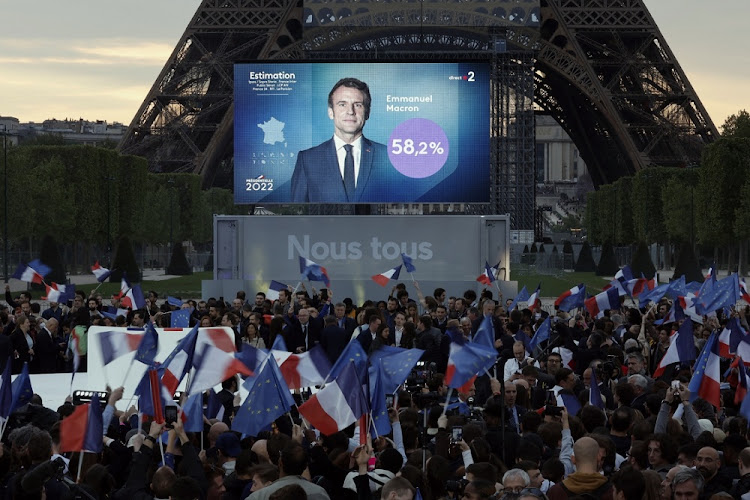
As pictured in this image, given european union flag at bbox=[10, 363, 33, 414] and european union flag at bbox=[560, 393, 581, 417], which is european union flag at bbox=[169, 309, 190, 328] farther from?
european union flag at bbox=[560, 393, 581, 417]

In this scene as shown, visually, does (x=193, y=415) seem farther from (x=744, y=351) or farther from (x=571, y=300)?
(x=571, y=300)

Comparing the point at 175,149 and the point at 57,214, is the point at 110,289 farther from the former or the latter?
the point at 175,149

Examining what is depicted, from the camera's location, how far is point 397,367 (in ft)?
32.8

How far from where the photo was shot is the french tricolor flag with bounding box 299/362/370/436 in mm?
8617

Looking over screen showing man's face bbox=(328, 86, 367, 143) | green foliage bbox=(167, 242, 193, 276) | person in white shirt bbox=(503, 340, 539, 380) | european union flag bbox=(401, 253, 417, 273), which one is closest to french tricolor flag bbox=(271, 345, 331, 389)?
person in white shirt bbox=(503, 340, 539, 380)

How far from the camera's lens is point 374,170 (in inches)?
1254

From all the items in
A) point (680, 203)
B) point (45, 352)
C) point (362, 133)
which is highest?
point (362, 133)

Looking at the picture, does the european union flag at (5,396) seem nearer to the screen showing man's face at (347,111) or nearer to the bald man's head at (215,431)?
the bald man's head at (215,431)

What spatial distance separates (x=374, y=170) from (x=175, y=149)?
33.9 meters

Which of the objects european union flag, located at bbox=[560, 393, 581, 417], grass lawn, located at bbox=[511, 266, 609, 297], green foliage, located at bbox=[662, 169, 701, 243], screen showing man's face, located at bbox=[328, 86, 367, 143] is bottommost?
grass lawn, located at bbox=[511, 266, 609, 297]

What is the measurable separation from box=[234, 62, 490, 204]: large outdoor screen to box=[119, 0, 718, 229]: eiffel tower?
83.1 feet

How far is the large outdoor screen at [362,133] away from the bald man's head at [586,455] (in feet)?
79.2

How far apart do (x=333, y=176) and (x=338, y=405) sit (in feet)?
76.6

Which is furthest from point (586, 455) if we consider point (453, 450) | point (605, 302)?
point (605, 302)
